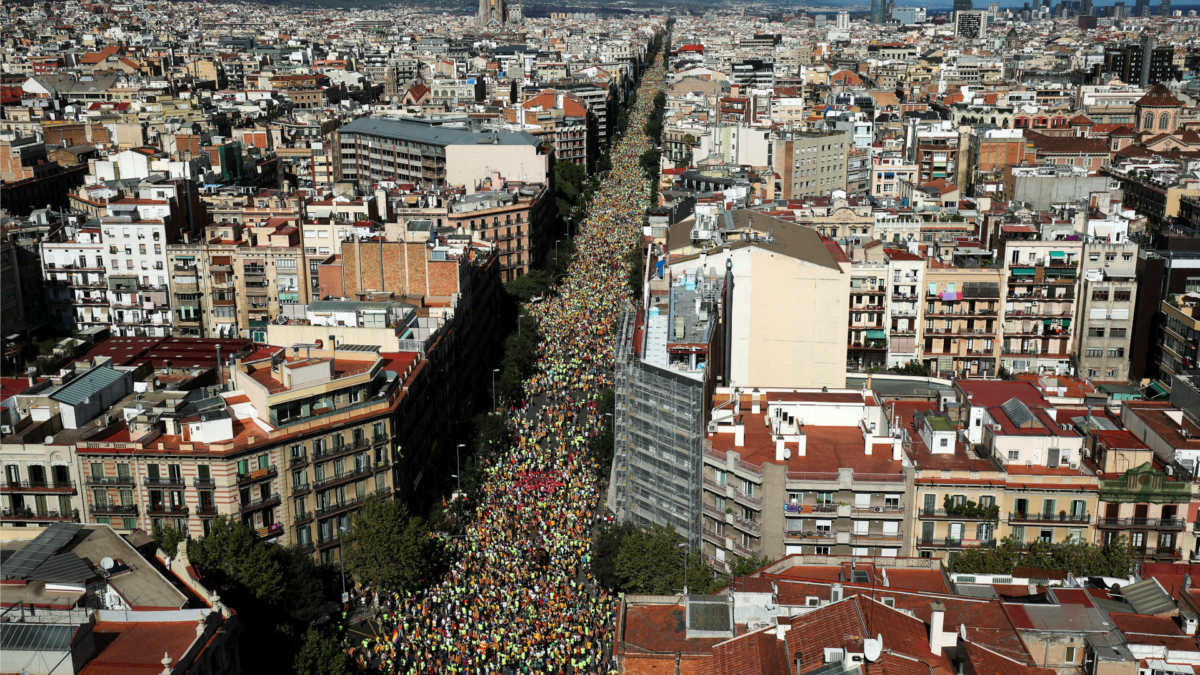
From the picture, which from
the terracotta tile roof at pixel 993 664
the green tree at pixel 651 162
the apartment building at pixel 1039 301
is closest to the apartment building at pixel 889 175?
the apartment building at pixel 1039 301

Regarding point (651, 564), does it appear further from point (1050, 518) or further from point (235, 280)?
point (235, 280)

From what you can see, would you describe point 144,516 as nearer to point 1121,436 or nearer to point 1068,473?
point 1068,473

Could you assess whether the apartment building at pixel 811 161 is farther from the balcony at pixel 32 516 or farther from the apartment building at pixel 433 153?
the balcony at pixel 32 516

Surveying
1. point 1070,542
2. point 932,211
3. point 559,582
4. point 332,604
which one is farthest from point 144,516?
point 932,211

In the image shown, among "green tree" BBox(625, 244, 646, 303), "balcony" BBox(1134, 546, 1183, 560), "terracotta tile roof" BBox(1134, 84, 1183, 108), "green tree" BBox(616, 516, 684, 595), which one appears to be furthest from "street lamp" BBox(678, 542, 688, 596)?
"terracotta tile roof" BBox(1134, 84, 1183, 108)

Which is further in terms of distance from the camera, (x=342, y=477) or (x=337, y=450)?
(x=342, y=477)

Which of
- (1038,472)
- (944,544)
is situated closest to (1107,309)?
(1038,472)
